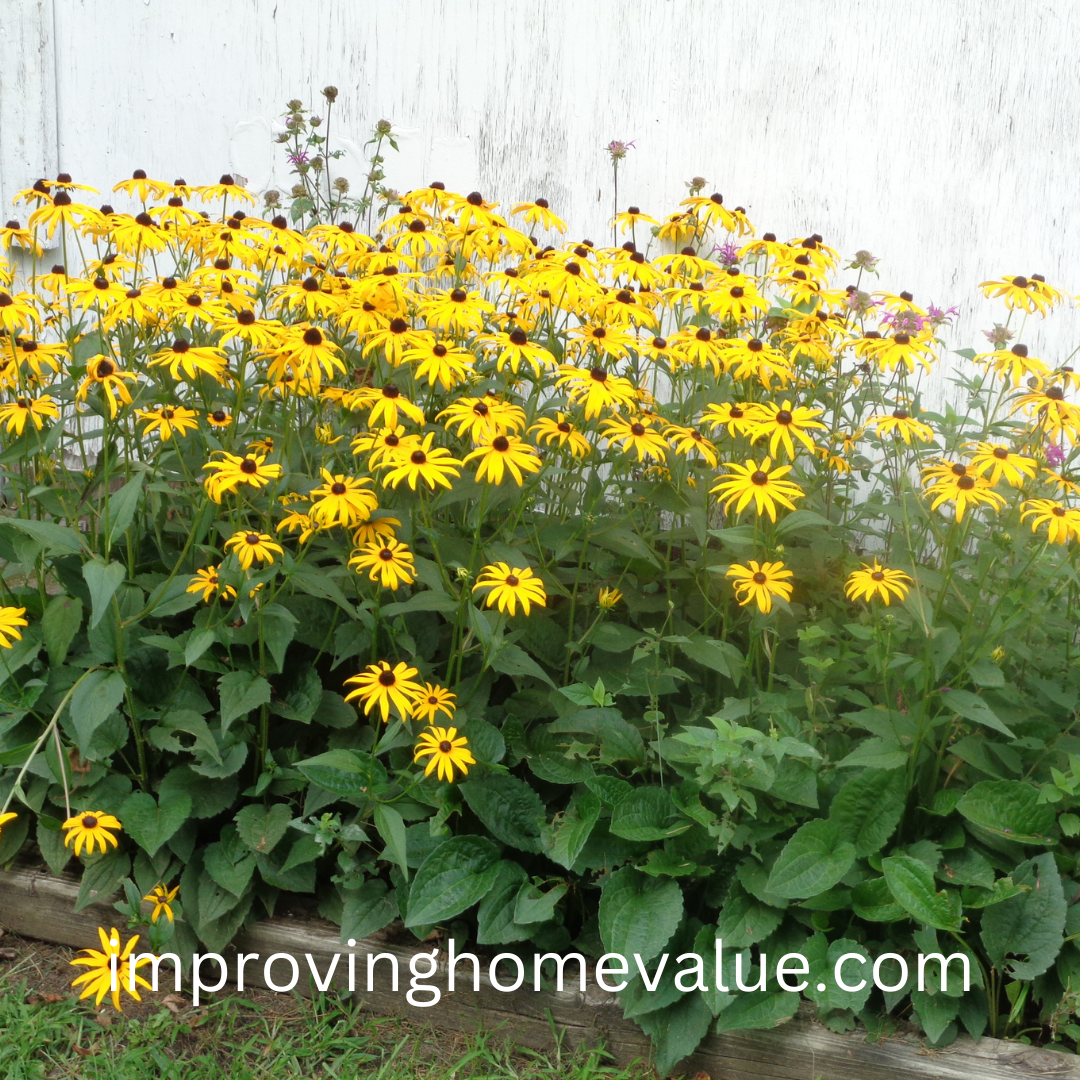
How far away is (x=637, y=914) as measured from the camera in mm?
1903

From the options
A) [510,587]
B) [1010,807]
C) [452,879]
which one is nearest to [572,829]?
[452,879]

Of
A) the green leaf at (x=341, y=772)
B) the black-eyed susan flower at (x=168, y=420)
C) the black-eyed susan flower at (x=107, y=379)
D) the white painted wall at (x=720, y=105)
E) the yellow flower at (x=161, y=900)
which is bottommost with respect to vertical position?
the yellow flower at (x=161, y=900)

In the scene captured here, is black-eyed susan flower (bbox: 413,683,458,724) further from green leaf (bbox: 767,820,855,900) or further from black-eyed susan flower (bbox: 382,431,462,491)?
green leaf (bbox: 767,820,855,900)

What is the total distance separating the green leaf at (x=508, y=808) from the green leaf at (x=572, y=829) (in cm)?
4

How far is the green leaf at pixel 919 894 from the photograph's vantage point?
5.87ft

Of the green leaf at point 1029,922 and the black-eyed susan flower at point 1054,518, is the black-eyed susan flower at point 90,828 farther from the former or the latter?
the black-eyed susan flower at point 1054,518

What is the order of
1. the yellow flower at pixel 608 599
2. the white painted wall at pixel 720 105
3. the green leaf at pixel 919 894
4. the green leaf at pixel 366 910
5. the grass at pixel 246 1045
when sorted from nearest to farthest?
the green leaf at pixel 919 894
the grass at pixel 246 1045
the green leaf at pixel 366 910
the yellow flower at pixel 608 599
the white painted wall at pixel 720 105

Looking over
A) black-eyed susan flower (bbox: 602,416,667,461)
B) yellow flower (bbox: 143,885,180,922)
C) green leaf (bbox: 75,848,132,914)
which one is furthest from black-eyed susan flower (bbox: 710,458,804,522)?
green leaf (bbox: 75,848,132,914)

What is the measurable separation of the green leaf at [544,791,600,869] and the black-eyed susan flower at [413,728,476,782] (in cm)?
23

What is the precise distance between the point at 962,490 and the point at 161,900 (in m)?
1.64

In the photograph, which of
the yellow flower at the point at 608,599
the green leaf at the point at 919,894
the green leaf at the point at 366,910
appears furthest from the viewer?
the yellow flower at the point at 608,599

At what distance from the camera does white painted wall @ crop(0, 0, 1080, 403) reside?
9.91ft

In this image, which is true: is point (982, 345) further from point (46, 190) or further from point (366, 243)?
point (46, 190)

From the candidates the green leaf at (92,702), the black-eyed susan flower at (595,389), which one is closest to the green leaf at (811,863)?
the black-eyed susan flower at (595,389)
